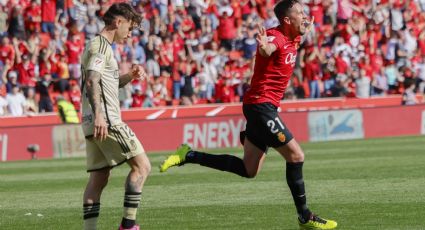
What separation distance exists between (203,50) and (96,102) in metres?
21.6

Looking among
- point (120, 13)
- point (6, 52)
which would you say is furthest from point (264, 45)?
point (6, 52)

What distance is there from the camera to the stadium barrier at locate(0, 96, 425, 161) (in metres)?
24.9

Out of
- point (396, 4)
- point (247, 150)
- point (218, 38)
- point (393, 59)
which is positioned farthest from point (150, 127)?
point (247, 150)

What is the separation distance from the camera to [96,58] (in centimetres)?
897

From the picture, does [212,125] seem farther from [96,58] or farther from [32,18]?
[96,58]

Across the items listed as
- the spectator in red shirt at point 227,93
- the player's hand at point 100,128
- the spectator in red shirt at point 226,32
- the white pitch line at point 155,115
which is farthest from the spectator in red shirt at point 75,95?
the player's hand at point 100,128

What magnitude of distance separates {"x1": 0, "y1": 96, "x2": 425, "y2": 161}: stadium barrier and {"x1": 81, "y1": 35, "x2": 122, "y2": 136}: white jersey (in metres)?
15.4

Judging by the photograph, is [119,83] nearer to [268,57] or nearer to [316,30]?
[268,57]

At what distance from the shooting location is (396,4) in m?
35.8

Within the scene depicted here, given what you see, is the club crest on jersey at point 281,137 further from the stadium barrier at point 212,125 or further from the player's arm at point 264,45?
the stadium barrier at point 212,125

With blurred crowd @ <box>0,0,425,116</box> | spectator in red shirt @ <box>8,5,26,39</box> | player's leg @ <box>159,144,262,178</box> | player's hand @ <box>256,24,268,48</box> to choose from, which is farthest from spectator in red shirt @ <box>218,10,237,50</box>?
player's hand @ <box>256,24,268,48</box>

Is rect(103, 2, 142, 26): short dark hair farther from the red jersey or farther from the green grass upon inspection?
the green grass

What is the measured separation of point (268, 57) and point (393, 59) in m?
23.7

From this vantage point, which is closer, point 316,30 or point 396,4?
point 316,30
